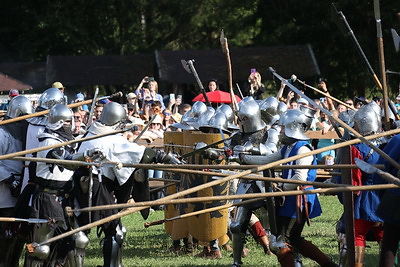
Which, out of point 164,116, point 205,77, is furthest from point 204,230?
point 205,77

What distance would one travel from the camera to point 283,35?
25938 mm

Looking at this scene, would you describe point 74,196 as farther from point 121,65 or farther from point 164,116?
point 121,65

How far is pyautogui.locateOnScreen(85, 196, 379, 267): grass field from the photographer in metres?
9.45

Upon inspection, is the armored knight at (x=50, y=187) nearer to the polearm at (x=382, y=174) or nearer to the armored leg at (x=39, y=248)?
the armored leg at (x=39, y=248)

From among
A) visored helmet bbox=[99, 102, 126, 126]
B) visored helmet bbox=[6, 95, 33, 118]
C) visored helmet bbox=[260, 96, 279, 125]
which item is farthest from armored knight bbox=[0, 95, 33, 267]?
visored helmet bbox=[260, 96, 279, 125]

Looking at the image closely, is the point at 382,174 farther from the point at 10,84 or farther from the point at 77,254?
the point at 10,84

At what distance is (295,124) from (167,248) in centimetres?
331

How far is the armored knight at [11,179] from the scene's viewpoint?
8344 millimetres

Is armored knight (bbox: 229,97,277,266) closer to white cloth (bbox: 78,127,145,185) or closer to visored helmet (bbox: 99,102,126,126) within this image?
white cloth (bbox: 78,127,145,185)

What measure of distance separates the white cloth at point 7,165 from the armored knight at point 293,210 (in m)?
2.36

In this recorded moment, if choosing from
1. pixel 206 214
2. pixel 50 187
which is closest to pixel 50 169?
pixel 50 187

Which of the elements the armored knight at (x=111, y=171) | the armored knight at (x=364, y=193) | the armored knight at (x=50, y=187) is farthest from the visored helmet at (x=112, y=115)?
the armored knight at (x=364, y=193)

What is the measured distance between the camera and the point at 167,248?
1064 cm

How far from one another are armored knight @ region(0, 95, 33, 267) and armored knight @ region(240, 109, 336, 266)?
231 centimetres
